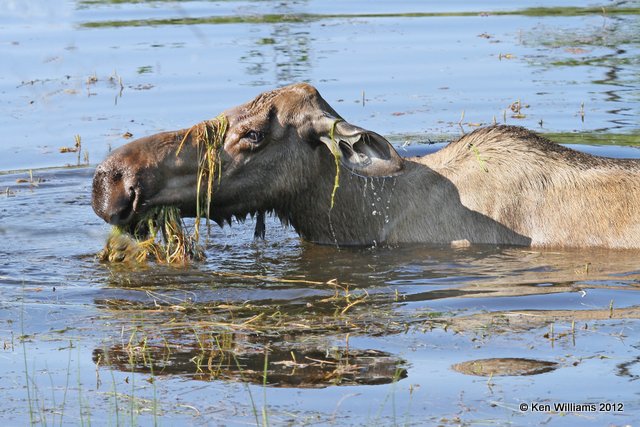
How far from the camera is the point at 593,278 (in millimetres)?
8328

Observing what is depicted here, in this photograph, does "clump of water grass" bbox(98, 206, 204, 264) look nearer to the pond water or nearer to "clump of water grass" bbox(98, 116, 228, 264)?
"clump of water grass" bbox(98, 116, 228, 264)

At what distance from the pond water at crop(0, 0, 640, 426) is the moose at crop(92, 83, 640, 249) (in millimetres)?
168

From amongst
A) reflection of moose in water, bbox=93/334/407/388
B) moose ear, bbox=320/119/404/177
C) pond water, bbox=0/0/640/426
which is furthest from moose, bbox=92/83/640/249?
reflection of moose in water, bbox=93/334/407/388

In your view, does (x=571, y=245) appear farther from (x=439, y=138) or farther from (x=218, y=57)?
(x=218, y=57)

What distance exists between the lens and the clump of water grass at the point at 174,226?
28.3 feet

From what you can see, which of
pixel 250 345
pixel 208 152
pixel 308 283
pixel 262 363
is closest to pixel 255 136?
pixel 208 152

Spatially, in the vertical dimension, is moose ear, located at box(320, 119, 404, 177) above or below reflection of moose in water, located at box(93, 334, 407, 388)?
above

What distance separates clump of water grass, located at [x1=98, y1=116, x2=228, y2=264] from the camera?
28.3ft

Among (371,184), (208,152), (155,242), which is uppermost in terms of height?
(208,152)

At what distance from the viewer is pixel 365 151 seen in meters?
8.69

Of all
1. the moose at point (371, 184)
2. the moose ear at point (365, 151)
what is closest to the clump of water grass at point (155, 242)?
the moose at point (371, 184)

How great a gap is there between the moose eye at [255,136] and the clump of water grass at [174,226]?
0.17 metres

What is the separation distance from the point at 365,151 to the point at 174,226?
1.37 metres

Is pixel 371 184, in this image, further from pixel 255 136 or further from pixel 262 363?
pixel 262 363
